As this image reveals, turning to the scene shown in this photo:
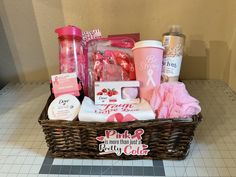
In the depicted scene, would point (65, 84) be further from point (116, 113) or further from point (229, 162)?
point (229, 162)

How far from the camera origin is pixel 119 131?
494mm

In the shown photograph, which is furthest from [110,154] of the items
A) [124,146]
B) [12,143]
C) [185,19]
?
[185,19]

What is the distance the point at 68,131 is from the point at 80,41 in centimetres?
30

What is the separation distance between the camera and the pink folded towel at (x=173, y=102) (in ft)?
1.61

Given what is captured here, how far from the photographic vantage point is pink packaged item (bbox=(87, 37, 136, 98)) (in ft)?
2.11

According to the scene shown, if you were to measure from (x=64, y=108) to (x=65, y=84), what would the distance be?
94 mm

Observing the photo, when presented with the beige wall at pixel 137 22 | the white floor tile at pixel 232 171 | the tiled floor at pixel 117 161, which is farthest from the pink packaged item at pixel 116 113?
the beige wall at pixel 137 22

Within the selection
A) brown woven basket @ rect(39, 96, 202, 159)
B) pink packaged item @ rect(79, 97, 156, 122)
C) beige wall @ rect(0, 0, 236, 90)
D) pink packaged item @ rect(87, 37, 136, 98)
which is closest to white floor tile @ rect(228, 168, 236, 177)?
brown woven basket @ rect(39, 96, 202, 159)

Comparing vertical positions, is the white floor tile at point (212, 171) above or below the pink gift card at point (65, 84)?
below

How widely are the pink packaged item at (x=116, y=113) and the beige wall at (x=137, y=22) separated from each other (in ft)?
1.49

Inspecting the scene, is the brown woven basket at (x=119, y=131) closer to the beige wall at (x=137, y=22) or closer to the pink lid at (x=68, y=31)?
the pink lid at (x=68, y=31)

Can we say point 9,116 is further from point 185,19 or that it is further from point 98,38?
point 185,19

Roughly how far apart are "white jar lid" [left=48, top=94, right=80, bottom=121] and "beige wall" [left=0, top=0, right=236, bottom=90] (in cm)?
44

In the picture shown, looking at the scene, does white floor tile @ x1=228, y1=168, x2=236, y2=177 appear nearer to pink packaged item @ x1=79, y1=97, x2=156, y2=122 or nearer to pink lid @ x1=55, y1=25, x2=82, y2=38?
pink packaged item @ x1=79, y1=97, x2=156, y2=122
